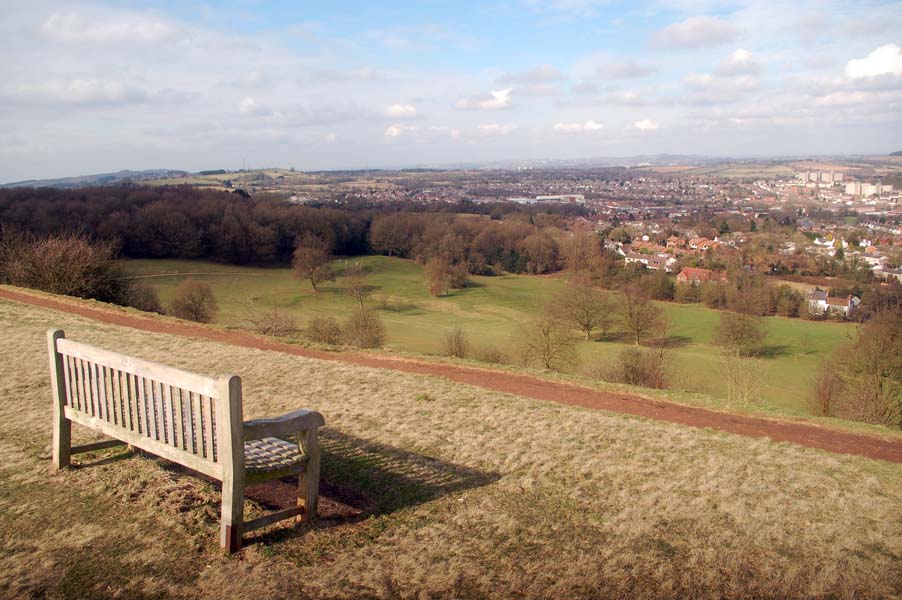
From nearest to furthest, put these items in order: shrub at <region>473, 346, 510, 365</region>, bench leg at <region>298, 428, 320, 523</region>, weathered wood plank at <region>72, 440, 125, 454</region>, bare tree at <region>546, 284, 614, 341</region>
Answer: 1. bench leg at <region>298, 428, 320, 523</region>
2. weathered wood plank at <region>72, 440, 125, 454</region>
3. shrub at <region>473, 346, 510, 365</region>
4. bare tree at <region>546, 284, 614, 341</region>

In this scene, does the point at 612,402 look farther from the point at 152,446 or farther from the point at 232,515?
the point at 152,446

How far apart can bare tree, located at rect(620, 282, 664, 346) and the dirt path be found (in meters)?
35.8

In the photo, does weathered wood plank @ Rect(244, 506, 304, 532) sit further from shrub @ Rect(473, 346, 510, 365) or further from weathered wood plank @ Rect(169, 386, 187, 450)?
shrub @ Rect(473, 346, 510, 365)

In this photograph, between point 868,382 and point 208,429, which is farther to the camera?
point 868,382

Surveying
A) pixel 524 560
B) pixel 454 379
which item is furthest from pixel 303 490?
pixel 454 379

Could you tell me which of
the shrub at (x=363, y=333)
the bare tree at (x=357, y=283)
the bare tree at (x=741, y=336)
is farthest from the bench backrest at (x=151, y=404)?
the bare tree at (x=357, y=283)

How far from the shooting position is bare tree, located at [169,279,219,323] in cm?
3800

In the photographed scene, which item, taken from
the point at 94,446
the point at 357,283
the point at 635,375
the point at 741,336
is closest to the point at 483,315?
the point at 357,283

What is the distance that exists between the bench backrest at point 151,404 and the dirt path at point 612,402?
283 inches

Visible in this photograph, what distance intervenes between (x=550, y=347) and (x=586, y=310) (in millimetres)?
17026

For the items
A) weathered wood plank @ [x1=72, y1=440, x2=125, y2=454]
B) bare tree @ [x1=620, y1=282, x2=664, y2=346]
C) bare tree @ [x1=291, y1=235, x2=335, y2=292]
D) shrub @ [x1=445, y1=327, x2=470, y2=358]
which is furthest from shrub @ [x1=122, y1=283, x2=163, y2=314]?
bare tree @ [x1=620, y1=282, x2=664, y2=346]

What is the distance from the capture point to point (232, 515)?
4652 mm

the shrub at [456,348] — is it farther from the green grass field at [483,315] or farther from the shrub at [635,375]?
the shrub at [635,375]

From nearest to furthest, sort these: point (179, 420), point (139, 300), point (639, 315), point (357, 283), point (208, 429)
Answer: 1. point (208, 429)
2. point (179, 420)
3. point (139, 300)
4. point (639, 315)
5. point (357, 283)
